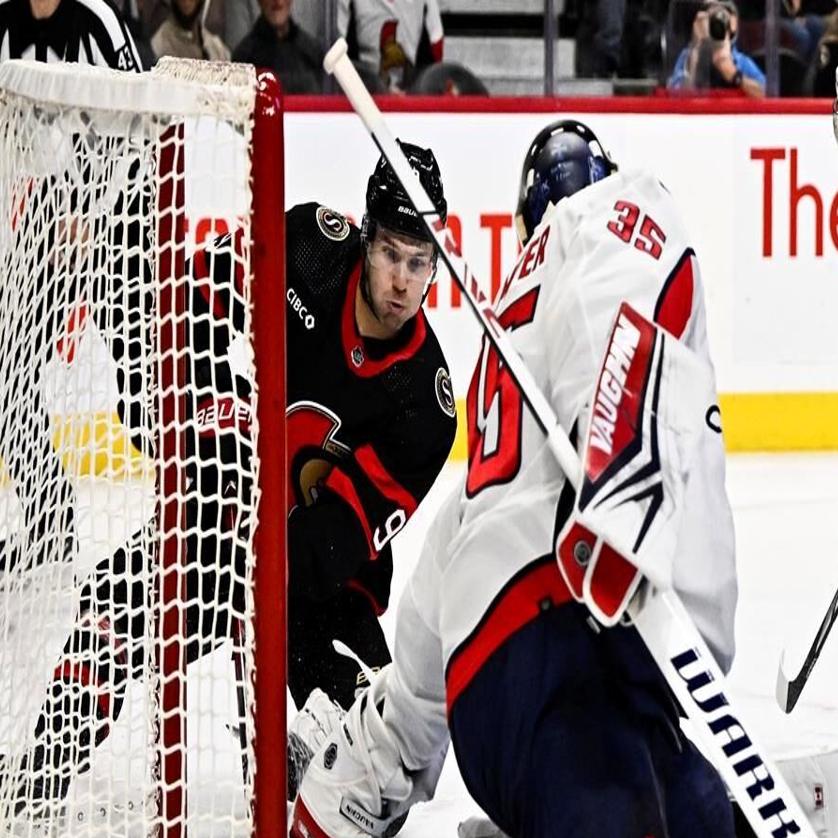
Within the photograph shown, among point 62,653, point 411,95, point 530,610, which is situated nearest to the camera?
point 530,610

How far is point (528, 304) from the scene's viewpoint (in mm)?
1854

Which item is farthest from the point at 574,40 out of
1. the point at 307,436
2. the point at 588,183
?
the point at 588,183

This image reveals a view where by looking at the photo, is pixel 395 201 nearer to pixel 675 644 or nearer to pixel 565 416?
pixel 565 416

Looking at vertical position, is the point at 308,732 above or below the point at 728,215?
below

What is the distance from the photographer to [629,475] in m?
1.64

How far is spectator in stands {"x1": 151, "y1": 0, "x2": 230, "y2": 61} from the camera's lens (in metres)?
4.91

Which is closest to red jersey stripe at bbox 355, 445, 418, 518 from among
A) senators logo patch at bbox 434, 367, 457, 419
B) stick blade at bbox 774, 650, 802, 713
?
senators logo patch at bbox 434, 367, 457, 419

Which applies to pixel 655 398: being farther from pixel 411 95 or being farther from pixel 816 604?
pixel 411 95

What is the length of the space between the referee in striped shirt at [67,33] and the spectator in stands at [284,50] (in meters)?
1.34

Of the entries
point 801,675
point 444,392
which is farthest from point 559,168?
point 801,675

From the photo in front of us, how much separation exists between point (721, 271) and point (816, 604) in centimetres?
170

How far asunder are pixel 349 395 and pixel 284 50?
254 cm

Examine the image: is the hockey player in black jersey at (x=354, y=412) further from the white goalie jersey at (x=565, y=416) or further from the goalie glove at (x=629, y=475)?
the goalie glove at (x=629, y=475)

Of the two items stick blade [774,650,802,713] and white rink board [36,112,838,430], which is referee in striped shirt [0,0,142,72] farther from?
white rink board [36,112,838,430]
